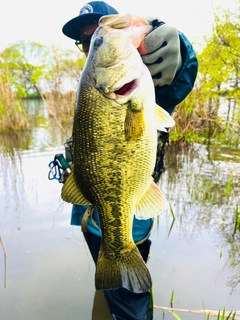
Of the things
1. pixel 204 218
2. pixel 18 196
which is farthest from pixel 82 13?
pixel 18 196

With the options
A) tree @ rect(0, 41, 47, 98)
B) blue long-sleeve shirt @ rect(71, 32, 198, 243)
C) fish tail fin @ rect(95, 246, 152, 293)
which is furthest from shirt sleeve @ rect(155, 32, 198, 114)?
tree @ rect(0, 41, 47, 98)

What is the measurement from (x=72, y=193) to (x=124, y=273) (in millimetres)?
555

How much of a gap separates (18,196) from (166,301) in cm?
302

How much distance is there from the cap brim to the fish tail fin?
63.7 inches

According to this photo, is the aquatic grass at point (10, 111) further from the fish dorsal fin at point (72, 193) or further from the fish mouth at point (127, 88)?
the fish mouth at point (127, 88)

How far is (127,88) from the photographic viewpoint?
146cm

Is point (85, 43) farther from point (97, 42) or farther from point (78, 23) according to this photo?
point (97, 42)

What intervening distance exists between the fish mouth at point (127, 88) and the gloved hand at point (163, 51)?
379mm

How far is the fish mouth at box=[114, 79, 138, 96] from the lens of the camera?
145cm

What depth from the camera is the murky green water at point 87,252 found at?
2520 millimetres

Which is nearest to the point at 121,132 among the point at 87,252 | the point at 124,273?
the point at 124,273

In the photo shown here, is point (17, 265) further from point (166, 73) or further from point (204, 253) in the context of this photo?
point (166, 73)

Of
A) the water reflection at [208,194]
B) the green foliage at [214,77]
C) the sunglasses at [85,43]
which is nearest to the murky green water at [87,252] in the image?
the water reflection at [208,194]

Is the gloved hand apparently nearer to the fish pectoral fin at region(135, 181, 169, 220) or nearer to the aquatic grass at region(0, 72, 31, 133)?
the fish pectoral fin at region(135, 181, 169, 220)
